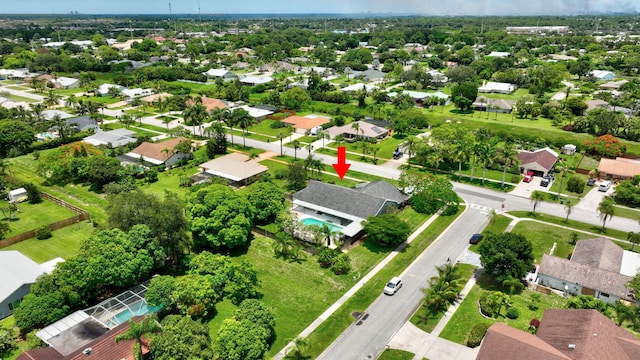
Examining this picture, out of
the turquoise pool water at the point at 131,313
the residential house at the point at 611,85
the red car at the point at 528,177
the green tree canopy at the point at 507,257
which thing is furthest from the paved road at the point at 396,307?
the residential house at the point at 611,85

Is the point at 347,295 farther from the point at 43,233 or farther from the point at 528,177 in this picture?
the point at 528,177

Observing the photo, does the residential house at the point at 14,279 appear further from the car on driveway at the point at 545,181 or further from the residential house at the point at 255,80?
the residential house at the point at 255,80

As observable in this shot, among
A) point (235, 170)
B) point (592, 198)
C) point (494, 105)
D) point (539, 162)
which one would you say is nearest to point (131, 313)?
point (235, 170)

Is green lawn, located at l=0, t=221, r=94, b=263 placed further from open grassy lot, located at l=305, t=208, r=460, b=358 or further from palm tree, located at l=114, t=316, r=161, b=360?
open grassy lot, located at l=305, t=208, r=460, b=358

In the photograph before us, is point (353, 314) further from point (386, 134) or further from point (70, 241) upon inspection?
point (386, 134)

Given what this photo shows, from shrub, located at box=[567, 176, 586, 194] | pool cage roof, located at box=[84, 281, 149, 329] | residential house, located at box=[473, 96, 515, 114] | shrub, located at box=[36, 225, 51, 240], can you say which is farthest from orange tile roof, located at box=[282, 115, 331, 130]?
pool cage roof, located at box=[84, 281, 149, 329]

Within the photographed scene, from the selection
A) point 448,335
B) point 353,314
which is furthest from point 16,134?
point 448,335
